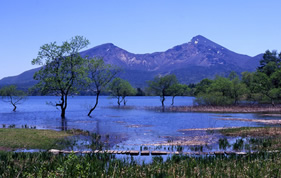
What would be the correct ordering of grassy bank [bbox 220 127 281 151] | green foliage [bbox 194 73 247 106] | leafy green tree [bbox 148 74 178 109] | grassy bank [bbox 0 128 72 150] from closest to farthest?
1. grassy bank [bbox 0 128 72 150]
2. grassy bank [bbox 220 127 281 151]
3. green foliage [bbox 194 73 247 106]
4. leafy green tree [bbox 148 74 178 109]

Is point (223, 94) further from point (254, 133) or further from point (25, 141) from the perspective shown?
point (25, 141)

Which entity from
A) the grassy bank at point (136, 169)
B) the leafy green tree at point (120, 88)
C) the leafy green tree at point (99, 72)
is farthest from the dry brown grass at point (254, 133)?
the leafy green tree at point (120, 88)

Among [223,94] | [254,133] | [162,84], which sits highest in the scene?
[162,84]

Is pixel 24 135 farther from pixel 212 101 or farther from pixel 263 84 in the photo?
pixel 263 84

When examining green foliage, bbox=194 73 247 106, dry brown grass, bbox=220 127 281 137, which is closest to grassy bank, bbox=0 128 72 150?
dry brown grass, bbox=220 127 281 137

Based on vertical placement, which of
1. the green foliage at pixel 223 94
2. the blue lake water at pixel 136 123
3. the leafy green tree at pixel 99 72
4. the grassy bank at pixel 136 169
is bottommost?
the blue lake water at pixel 136 123

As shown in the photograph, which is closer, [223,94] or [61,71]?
[61,71]

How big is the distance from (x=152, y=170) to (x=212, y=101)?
84.3 m

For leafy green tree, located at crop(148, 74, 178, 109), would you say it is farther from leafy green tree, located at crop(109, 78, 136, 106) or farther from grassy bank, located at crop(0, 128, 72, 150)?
grassy bank, located at crop(0, 128, 72, 150)

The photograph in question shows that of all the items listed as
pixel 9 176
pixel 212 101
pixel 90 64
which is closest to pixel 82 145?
pixel 9 176

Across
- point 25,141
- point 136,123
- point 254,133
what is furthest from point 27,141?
point 136,123

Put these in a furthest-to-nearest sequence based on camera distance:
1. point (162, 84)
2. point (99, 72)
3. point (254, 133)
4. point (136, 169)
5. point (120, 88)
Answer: point (120, 88) → point (162, 84) → point (99, 72) → point (254, 133) → point (136, 169)

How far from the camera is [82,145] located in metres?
25.1

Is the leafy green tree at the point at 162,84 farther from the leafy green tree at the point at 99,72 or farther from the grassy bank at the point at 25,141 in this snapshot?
the grassy bank at the point at 25,141
